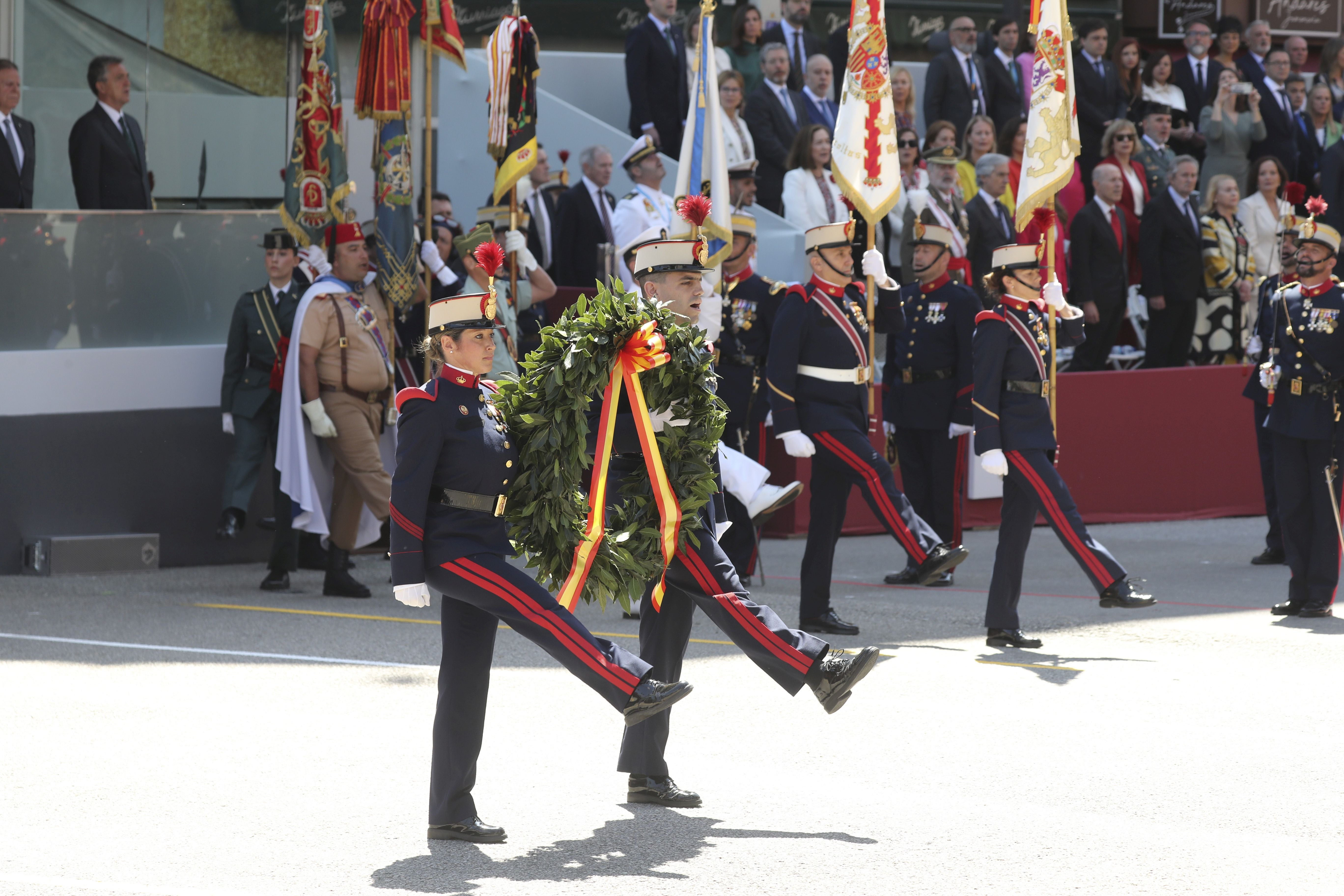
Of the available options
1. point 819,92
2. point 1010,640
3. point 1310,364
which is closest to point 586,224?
point 819,92

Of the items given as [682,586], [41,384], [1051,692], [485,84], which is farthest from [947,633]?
[485,84]

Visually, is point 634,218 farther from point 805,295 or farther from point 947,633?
point 947,633

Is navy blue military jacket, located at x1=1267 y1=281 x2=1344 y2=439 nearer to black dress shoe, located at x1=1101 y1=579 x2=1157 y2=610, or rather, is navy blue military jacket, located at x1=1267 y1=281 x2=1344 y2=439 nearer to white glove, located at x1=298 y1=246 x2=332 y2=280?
black dress shoe, located at x1=1101 y1=579 x2=1157 y2=610

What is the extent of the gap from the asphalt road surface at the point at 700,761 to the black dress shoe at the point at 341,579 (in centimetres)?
23

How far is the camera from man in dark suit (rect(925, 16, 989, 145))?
15.7 metres

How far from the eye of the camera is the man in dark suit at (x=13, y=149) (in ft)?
37.6

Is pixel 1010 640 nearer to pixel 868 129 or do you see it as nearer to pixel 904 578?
pixel 904 578

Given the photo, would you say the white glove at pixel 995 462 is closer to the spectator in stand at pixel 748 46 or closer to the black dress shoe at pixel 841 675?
the black dress shoe at pixel 841 675

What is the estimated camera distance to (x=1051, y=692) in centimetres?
772

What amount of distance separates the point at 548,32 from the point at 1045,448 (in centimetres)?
1038

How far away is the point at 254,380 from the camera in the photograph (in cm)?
1105

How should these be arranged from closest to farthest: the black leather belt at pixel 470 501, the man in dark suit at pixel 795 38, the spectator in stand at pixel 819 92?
the black leather belt at pixel 470 501 < the spectator in stand at pixel 819 92 < the man in dark suit at pixel 795 38

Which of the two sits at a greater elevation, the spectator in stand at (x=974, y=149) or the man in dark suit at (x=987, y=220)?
the spectator in stand at (x=974, y=149)

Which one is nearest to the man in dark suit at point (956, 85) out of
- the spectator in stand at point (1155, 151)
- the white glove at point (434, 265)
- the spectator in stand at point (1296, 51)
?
the spectator in stand at point (1155, 151)
